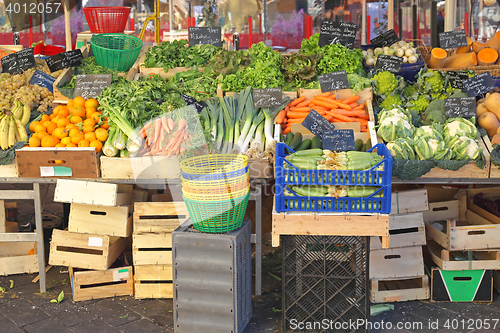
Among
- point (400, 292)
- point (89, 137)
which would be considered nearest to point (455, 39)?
point (400, 292)

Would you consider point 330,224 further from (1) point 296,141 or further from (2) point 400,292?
(2) point 400,292

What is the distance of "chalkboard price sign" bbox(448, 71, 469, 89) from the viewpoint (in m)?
4.24

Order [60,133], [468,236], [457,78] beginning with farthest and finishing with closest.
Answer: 1. [457,78]
2. [60,133]
3. [468,236]

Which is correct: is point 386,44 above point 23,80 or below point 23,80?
above

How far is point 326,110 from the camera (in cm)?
399

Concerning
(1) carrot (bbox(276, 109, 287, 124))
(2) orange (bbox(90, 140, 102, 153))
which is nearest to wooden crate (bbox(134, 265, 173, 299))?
(2) orange (bbox(90, 140, 102, 153))

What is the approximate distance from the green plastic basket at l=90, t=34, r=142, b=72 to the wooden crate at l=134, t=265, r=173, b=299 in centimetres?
210

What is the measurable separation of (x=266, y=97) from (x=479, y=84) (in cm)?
189

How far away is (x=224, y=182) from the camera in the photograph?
2.88m

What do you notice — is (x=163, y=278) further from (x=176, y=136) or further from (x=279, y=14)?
(x=279, y=14)

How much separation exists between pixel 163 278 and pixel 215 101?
5.21 ft

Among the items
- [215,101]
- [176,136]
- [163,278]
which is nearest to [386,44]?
[215,101]

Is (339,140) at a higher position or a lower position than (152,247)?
higher

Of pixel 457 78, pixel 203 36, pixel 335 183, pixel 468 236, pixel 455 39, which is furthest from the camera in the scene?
pixel 203 36
